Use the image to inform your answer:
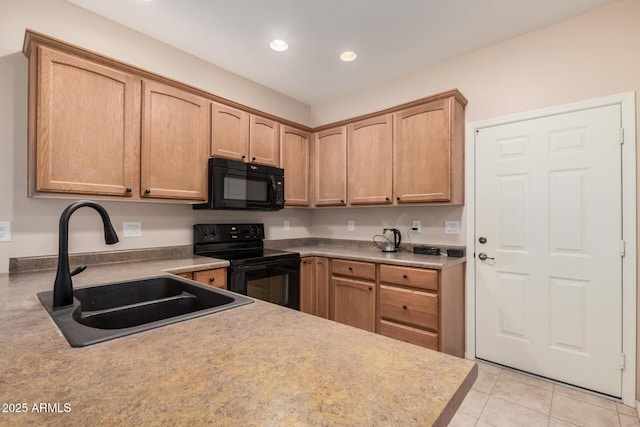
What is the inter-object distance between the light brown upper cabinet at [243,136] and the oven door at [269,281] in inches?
39.9

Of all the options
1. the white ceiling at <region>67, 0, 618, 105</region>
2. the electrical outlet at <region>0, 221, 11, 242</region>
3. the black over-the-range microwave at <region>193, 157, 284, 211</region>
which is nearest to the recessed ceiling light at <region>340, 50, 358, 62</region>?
the white ceiling at <region>67, 0, 618, 105</region>

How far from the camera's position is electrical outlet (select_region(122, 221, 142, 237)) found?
230 cm

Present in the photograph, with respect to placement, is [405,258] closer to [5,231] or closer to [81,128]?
[81,128]

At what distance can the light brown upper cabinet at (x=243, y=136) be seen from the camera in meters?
2.58

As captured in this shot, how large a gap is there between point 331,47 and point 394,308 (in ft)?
7.48

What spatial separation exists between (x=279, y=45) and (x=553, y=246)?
2685mm

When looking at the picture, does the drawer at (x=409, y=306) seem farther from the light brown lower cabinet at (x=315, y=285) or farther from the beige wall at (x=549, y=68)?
the beige wall at (x=549, y=68)

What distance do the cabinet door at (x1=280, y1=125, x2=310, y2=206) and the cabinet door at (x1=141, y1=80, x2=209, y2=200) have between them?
91 centimetres

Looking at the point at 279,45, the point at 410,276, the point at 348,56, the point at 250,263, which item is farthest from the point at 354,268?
the point at 279,45

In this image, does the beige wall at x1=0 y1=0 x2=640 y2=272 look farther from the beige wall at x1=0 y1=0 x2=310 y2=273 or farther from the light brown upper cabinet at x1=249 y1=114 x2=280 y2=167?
the light brown upper cabinet at x1=249 y1=114 x2=280 y2=167

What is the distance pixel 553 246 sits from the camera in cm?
221

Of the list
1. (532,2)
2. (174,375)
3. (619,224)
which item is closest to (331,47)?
(532,2)

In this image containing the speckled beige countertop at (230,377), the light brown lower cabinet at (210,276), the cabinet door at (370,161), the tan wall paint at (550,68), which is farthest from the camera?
the cabinet door at (370,161)

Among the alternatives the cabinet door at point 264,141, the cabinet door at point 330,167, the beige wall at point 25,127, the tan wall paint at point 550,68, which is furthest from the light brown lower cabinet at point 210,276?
the tan wall paint at point 550,68
